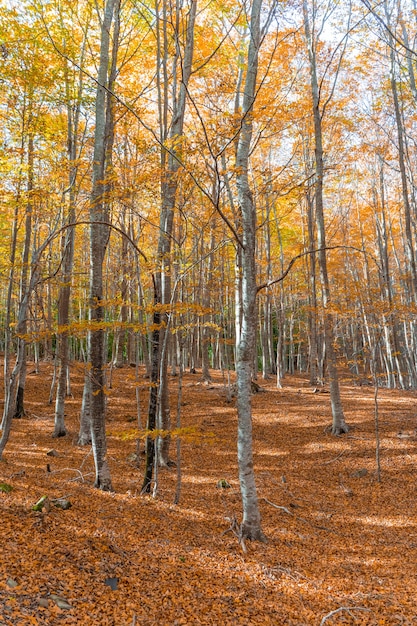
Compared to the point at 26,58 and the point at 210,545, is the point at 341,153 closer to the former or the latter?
the point at 26,58

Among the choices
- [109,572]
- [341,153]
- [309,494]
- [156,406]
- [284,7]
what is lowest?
[309,494]

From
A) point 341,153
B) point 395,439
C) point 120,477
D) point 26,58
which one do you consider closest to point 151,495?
point 120,477

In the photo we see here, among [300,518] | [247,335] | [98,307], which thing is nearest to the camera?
[247,335]

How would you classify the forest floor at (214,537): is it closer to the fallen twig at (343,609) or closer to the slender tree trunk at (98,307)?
the fallen twig at (343,609)

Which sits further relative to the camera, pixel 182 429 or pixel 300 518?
pixel 300 518

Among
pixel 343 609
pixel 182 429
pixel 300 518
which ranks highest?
pixel 182 429

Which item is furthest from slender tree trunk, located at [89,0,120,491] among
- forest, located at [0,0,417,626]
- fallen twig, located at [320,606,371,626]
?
fallen twig, located at [320,606,371,626]

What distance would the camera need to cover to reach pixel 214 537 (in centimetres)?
511

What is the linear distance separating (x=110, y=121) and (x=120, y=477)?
660cm

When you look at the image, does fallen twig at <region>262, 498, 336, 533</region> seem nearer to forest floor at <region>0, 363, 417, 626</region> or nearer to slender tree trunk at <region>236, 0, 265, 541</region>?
forest floor at <region>0, 363, 417, 626</region>

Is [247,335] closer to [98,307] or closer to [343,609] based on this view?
[98,307]

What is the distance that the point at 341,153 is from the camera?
15.9m

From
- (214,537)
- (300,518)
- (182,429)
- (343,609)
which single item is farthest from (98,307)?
(343,609)

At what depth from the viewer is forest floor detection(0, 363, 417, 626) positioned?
3.36 metres
